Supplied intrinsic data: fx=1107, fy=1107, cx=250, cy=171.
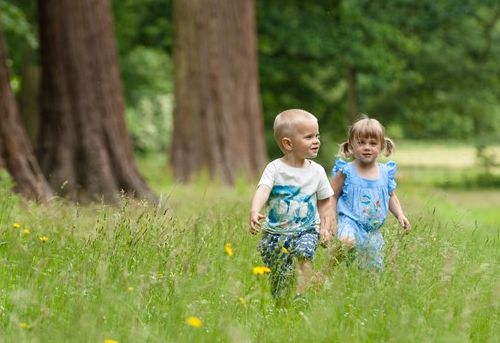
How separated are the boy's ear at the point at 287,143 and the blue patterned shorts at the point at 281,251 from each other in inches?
18.9

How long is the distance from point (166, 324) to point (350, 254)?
5.01 ft

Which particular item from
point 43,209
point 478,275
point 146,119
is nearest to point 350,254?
point 478,275

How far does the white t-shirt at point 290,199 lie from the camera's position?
622 centimetres

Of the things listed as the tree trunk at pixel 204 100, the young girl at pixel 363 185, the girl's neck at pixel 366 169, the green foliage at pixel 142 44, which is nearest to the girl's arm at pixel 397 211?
the young girl at pixel 363 185

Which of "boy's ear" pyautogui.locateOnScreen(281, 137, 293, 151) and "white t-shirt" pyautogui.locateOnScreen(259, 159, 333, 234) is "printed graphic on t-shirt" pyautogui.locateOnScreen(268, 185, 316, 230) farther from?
"boy's ear" pyautogui.locateOnScreen(281, 137, 293, 151)

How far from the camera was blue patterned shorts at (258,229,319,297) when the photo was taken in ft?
19.8

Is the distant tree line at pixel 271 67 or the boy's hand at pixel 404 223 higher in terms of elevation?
the boy's hand at pixel 404 223

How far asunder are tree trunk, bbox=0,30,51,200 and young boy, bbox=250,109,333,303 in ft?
15.0

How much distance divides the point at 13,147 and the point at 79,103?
8.43ft

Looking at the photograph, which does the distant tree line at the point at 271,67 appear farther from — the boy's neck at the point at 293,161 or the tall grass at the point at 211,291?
the boy's neck at the point at 293,161

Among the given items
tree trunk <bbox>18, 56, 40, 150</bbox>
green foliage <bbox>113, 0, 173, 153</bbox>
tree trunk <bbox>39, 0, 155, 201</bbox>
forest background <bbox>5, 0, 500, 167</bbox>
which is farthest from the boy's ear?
green foliage <bbox>113, 0, 173, 153</bbox>

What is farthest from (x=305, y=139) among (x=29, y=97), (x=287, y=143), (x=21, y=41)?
(x=29, y=97)

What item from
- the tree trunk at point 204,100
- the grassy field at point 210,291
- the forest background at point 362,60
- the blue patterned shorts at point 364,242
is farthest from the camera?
the forest background at point 362,60

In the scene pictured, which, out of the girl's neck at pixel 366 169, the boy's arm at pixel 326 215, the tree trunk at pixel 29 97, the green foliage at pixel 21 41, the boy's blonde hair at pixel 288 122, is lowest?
the tree trunk at pixel 29 97
